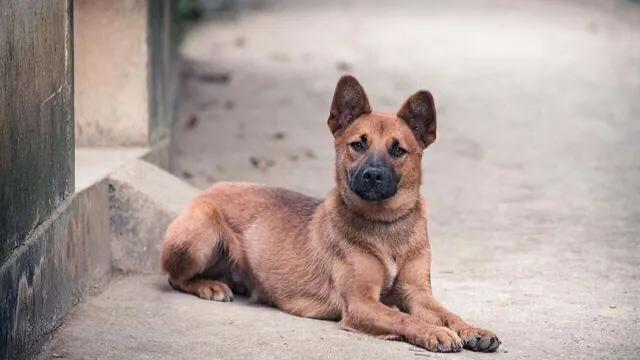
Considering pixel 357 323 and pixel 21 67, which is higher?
pixel 21 67

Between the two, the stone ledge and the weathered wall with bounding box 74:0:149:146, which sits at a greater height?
the weathered wall with bounding box 74:0:149:146

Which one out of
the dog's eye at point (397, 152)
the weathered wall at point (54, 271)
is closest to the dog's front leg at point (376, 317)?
the dog's eye at point (397, 152)

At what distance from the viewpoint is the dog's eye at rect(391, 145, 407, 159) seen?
623cm

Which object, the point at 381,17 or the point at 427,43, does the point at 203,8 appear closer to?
the point at 381,17

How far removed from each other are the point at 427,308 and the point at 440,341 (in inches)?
18.5

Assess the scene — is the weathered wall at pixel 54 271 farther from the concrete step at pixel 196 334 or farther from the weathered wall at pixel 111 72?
the weathered wall at pixel 111 72

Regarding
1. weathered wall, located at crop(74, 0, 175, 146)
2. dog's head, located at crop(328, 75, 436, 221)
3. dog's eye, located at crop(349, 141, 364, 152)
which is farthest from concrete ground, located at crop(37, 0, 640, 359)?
weathered wall, located at crop(74, 0, 175, 146)

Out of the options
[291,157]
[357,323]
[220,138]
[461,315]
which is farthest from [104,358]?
[220,138]

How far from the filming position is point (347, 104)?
6477 millimetres

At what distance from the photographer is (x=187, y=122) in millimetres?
12570

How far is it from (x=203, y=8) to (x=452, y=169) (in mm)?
11808

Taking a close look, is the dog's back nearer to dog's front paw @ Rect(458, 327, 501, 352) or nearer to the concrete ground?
the concrete ground

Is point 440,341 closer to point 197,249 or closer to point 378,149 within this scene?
point 378,149

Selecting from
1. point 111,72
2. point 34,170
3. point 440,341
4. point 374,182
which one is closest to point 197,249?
point 374,182
